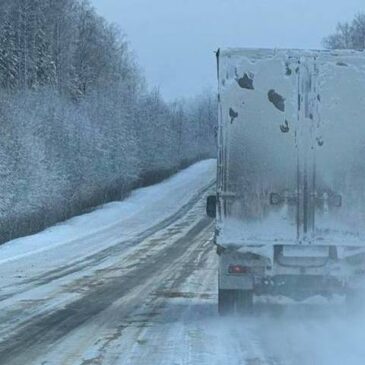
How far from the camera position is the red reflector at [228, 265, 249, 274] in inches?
392

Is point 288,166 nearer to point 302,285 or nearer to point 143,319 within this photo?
point 302,285

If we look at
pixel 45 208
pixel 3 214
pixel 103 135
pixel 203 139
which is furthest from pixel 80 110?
pixel 203 139

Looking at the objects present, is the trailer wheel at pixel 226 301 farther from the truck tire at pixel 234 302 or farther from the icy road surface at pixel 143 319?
the icy road surface at pixel 143 319

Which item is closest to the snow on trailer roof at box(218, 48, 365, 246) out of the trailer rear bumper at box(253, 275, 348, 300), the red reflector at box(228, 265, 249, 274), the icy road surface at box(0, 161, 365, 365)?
the red reflector at box(228, 265, 249, 274)

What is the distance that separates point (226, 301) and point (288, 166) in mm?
1968

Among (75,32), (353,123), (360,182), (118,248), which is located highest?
(75,32)

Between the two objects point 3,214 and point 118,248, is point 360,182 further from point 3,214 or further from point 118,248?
point 3,214

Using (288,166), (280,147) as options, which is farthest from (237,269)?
(280,147)

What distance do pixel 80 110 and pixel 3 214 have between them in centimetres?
2031

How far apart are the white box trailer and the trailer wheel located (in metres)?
0.73

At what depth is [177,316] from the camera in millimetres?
10953

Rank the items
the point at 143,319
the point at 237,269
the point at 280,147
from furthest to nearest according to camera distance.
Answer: the point at 143,319 → the point at 237,269 → the point at 280,147

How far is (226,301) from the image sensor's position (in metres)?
10.5

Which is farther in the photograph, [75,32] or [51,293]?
[75,32]
